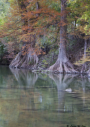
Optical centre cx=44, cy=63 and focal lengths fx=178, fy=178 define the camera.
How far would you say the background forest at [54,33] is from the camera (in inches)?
455

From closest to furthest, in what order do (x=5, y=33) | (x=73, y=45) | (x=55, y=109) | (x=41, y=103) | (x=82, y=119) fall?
(x=82, y=119) < (x=55, y=109) < (x=41, y=103) < (x=73, y=45) < (x=5, y=33)

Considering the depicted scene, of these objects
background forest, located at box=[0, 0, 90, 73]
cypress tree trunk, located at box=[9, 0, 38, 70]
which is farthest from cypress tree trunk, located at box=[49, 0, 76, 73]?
cypress tree trunk, located at box=[9, 0, 38, 70]

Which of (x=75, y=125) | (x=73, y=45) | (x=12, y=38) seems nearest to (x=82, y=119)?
(x=75, y=125)

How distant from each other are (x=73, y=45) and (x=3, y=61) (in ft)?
35.5

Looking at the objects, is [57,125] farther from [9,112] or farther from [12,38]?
[12,38]

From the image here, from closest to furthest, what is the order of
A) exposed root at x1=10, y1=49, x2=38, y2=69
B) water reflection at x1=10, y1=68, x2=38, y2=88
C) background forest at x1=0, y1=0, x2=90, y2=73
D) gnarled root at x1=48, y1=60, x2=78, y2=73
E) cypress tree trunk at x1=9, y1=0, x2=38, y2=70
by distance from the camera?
water reflection at x1=10, y1=68, x2=38, y2=88
background forest at x1=0, y1=0, x2=90, y2=73
gnarled root at x1=48, y1=60, x2=78, y2=73
cypress tree trunk at x1=9, y1=0, x2=38, y2=70
exposed root at x1=10, y1=49, x2=38, y2=69

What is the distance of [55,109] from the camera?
140 inches

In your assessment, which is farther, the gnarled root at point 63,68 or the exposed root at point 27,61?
the exposed root at point 27,61

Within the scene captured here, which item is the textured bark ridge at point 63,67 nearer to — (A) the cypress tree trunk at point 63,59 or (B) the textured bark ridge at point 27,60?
(A) the cypress tree trunk at point 63,59

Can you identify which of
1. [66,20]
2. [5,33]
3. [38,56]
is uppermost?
[66,20]

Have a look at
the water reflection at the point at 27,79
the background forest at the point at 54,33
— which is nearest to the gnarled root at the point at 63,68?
the background forest at the point at 54,33

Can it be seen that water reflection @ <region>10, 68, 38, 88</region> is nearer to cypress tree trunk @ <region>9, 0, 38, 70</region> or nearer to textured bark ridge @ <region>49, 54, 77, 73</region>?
textured bark ridge @ <region>49, 54, 77, 73</region>

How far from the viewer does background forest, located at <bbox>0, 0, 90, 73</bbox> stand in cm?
1155

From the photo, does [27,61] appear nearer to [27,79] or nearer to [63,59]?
[63,59]
